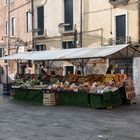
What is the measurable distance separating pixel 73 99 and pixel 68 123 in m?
5.35

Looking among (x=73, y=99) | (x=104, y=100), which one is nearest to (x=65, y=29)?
(x=73, y=99)

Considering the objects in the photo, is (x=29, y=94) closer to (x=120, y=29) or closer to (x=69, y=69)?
(x=120, y=29)

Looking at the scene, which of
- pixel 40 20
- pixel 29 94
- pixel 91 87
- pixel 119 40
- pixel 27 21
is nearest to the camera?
pixel 91 87

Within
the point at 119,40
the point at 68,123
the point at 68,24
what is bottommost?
the point at 68,123

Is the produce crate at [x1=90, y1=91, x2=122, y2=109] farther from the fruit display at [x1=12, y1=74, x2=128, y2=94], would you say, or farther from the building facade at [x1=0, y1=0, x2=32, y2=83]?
the building facade at [x1=0, y1=0, x2=32, y2=83]

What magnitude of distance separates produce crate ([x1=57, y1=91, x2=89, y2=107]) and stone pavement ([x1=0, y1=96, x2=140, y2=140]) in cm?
69

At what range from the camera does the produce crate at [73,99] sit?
59.1 feet

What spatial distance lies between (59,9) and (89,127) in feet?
61.8

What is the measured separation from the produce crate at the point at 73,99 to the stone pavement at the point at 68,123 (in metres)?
0.69

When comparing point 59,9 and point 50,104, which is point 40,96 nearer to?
point 50,104

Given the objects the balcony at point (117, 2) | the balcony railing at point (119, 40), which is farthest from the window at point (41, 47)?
the balcony at point (117, 2)

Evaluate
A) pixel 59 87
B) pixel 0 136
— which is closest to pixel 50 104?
pixel 59 87

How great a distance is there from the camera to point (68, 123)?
43.2 feet

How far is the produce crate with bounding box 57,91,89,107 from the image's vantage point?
1802 centimetres
